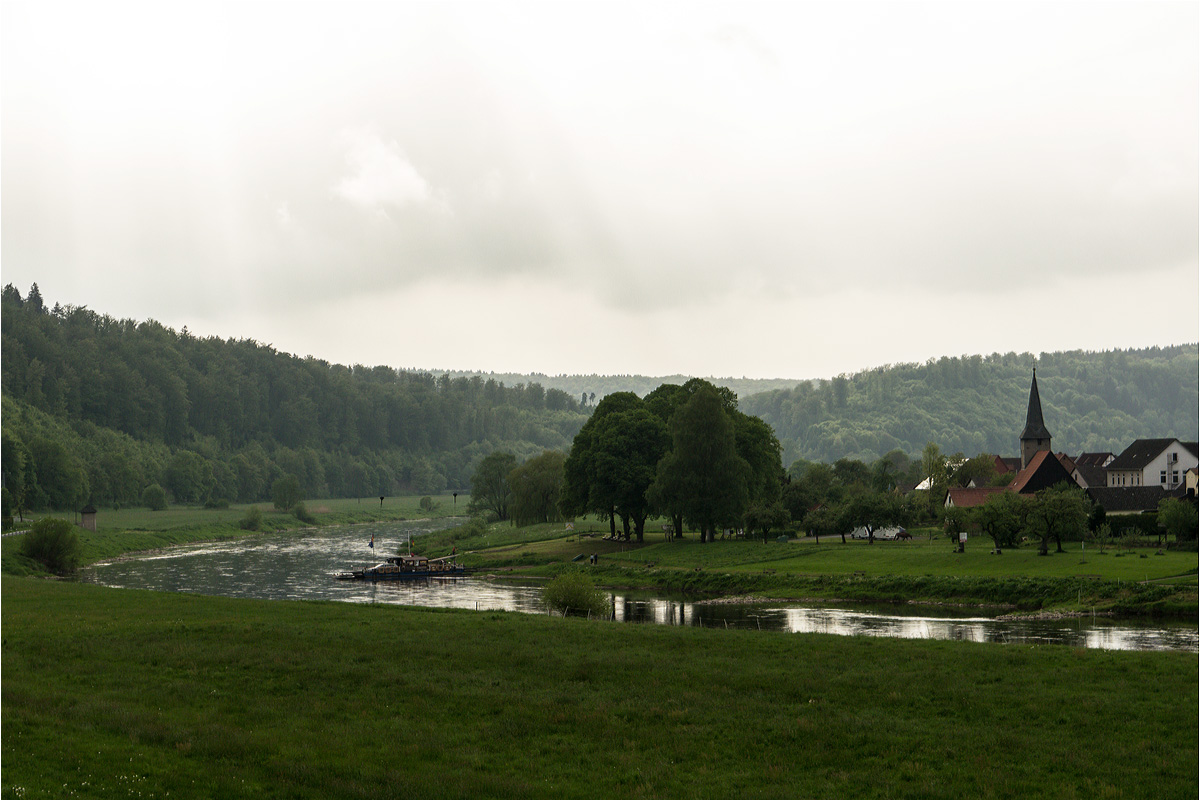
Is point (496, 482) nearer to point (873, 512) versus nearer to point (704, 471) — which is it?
point (704, 471)

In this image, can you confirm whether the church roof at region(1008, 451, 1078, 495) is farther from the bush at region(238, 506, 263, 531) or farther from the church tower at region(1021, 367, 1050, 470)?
the bush at region(238, 506, 263, 531)

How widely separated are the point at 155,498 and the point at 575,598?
148238 millimetres

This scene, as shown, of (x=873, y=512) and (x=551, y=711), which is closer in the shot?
(x=551, y=711)

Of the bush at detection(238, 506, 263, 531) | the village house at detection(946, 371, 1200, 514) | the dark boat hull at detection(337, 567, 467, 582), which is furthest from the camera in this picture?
the bush at detection(238, 506, 263, 531)

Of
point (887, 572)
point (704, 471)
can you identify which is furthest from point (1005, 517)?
point (704, 471)

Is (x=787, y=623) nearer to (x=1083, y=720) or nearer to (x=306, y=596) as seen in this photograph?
(x=1083, y=720)

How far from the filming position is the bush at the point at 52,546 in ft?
281

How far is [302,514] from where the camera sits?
18538cm

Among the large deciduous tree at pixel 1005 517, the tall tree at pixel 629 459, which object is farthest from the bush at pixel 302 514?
the large deciduous tree at pixel 1005 517

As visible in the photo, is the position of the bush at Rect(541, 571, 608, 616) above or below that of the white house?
below

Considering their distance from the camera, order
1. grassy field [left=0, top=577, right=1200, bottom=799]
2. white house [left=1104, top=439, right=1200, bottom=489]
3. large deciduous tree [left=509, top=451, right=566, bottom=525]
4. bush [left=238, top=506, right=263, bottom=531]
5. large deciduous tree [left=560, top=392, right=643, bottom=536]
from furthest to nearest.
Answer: bush [left=238, top=506, right=263, bottom=531] → white house [left=1104, top=439, right=1200, bottom=489] → large deciduous tree [left=509, top=451, right=566, bottom=525] → large deciduous tree [left=560, top=392, right=643, bottom=536] → grassy field [left=0, top=577, right=1200, bottom=799]

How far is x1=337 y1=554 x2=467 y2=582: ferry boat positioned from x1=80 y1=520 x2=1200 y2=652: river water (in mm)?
2479

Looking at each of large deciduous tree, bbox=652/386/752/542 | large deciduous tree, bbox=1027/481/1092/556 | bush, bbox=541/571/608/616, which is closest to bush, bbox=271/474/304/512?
large deciduous tree, bbox=652/386/752/542

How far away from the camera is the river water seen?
143 ft
